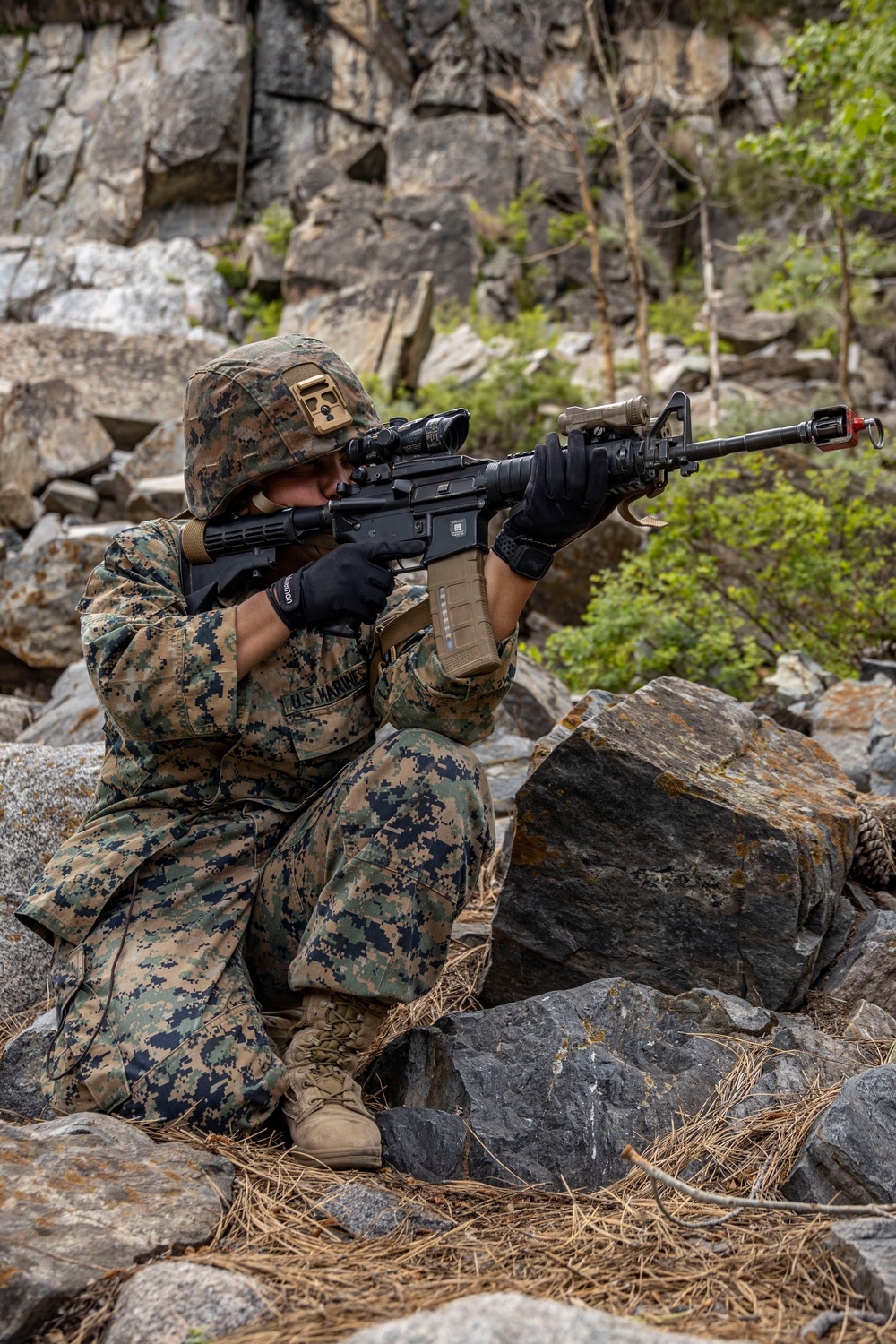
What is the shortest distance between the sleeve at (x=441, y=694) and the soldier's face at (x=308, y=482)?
56 cm

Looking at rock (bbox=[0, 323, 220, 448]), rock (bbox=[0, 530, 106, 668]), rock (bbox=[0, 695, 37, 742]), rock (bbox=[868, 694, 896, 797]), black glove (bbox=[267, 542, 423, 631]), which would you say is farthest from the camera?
rock (bbox=[0, 323, 220, 448])

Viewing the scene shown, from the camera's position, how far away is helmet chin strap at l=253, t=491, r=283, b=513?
9.81ft

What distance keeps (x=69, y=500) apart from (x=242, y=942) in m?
8.16

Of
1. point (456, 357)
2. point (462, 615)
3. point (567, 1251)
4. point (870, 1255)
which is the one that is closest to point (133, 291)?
point (456, 357)

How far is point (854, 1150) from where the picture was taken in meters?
1.88

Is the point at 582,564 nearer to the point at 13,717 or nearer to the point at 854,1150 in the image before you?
the point at 13,717

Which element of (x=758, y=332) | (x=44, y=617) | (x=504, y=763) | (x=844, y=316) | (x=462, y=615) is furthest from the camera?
(x=758, y=332)

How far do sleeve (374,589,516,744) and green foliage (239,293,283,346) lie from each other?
20442 millimetres

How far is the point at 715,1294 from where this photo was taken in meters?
1.61

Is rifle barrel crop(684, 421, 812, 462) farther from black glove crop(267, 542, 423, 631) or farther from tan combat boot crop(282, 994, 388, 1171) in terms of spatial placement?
tan combat boot crop(282, 994, 388, 1171)

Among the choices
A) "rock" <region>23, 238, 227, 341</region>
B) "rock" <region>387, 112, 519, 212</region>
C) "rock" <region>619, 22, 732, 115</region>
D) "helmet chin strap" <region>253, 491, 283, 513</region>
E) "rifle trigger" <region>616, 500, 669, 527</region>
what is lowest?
"rifle trigger" <region>616, 500, 669, 527</region>

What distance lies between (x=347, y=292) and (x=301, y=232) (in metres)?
7.96

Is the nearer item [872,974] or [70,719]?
[872,974]

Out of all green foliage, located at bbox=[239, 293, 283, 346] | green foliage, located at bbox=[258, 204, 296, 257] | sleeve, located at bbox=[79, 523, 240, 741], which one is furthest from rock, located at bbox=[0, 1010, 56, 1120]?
green foliage, located at bbox=[258, 204, 296, 257]
